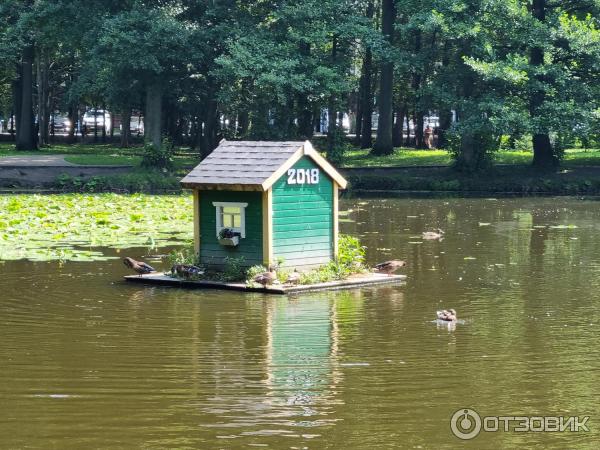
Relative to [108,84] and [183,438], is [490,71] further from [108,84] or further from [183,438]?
[183,438]

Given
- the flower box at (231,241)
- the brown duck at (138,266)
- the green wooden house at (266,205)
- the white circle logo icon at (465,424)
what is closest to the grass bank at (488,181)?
the green wooden house at (266,205)

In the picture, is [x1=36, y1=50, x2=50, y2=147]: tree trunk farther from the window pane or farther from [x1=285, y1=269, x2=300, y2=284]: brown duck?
[x1=285, y1=269, x2=300, y2=284]: brown duck

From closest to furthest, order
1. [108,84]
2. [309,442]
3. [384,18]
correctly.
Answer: [309,442], [108,84], [384,18]

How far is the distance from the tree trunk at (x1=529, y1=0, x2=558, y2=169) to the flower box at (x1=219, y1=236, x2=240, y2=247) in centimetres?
2928

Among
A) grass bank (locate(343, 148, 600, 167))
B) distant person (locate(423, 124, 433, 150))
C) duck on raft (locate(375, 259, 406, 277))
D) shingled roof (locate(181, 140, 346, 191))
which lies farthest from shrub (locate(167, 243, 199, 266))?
distant person (locate(423, 124, 433, 150))

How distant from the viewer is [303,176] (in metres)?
22.0

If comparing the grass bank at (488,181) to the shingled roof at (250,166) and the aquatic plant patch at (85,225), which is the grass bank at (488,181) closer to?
the aquatic plant patch at (85,225)

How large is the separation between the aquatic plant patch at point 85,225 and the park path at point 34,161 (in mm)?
10995

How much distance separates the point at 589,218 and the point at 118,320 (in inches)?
905

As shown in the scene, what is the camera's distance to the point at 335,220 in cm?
2267

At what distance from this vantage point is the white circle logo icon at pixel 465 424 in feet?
39.5

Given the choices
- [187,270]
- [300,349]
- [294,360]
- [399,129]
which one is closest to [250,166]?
[187,270]

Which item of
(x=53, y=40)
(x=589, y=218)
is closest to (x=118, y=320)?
(x=589, y=218)

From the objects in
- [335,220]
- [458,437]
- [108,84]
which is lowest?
[458,437]
